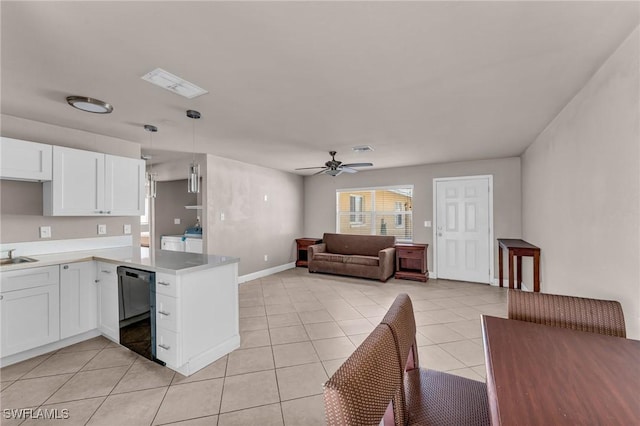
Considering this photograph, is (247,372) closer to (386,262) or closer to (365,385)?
(365,385)

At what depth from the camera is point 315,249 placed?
5.92 metres

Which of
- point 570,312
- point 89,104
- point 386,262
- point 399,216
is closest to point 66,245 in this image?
point 89,104

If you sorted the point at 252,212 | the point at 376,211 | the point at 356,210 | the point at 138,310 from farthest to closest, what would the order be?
1. the point at 356,210
2. the point at 376,211
3. the point at 252,212
4. the point at 138,310

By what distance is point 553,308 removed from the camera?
1.44 metres

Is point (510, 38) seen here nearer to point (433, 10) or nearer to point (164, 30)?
point (433, 10)

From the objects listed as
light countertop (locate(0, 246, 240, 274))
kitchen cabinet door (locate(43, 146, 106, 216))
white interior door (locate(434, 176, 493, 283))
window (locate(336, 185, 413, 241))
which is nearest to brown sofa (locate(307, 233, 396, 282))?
window (locate(336, 185, 413, 241))

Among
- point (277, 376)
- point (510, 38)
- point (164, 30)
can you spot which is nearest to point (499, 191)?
point (510, 38)

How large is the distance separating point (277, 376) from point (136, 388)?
1.05 m

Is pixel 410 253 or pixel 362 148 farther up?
pixel 362 148

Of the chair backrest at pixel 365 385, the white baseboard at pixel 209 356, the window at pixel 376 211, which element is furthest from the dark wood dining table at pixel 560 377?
the window at pixel 376 211

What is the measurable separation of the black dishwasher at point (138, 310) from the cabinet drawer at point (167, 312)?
0.06 meters

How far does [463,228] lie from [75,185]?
5.86m

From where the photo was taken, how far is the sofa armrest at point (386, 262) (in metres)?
5.05

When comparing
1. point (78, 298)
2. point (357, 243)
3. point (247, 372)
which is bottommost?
point (247, 372)
